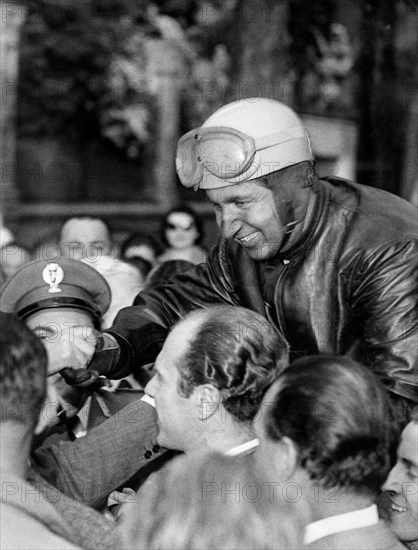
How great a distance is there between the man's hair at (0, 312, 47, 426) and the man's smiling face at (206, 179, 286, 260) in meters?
1.15

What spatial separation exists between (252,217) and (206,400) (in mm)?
681

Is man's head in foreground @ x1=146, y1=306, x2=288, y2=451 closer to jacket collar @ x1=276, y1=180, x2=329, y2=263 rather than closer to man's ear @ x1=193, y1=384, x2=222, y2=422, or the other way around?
man's ear @ x1=193, y1=384, x2=222, y2=422

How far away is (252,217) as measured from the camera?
127 inches

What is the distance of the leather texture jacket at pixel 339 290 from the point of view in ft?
10.0

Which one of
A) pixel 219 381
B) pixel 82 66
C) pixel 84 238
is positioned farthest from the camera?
pixel 82 66

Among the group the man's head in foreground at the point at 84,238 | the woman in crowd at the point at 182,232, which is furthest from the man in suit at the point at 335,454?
the woman in crowd at the point at 182,232

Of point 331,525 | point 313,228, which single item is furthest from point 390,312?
point 331,525

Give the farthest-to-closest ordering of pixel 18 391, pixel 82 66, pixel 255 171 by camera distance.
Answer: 1. pixel 82 66
2. pixel 255 171
3. pixel 18 391

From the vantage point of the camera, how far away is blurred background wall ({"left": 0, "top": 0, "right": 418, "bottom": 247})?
42.9 ft

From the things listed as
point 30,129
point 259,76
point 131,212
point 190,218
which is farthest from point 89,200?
point 190,218

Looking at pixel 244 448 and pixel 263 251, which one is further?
pixel 263 251

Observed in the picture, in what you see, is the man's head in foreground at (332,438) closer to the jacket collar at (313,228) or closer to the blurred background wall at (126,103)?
the jacket collar at (313,228)

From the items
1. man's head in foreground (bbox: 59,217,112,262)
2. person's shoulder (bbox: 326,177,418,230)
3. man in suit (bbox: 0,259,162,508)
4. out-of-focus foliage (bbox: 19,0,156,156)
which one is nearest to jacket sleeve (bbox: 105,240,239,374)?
man in suit (bbox: 0,259,162,508)

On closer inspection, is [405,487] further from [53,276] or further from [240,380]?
[53,276]
